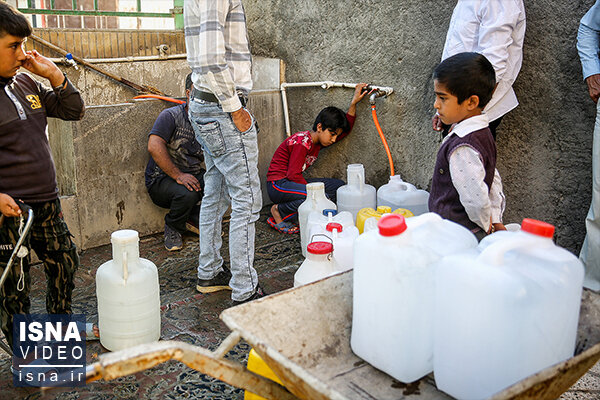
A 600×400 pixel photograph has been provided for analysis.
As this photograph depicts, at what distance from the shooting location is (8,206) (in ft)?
8.73

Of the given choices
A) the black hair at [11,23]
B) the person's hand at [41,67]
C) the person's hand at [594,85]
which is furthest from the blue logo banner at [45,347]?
the person's hand at [594,85]

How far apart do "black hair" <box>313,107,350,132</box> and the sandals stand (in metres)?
0.97

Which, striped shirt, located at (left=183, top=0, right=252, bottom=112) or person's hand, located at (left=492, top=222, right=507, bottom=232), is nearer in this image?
person's hand, located at (left=492, top=222, right=507, bottom=232)

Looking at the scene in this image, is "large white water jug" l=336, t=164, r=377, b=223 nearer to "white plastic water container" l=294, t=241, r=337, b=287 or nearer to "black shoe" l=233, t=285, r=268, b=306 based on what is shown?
"black shoe" l=233, t=285, r=268, b=306

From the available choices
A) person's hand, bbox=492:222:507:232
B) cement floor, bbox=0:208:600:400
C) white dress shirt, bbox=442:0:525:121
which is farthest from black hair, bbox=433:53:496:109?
cement floor, bbox=0:208:600:400

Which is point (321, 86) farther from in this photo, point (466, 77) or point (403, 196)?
point (466, 77)

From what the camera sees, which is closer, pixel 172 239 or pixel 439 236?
pixel 439 236

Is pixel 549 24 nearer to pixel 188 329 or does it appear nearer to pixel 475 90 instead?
pixel 475 90

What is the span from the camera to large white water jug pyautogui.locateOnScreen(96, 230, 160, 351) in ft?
10.4

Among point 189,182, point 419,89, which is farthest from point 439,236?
point 189,182

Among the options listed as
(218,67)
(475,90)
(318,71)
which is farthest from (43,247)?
(318,71)

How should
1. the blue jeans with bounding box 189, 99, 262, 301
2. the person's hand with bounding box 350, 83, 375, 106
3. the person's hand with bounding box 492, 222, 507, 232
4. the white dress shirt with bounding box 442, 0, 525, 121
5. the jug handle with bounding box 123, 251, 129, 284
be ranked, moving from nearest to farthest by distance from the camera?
the person's hand with bounding box 492, 222, 507, 232, the jug handle with bounding box 123, 251, 129, 284, the blue jeans with bounding box 189, 99, 262, 301, the white dress shirt with bounding box 442, 0, 525, 121, the person's hand with bounding box 350, 83, 375, 106

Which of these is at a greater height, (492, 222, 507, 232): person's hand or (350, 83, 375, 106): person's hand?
(350, 83, 375, 106): person's hand

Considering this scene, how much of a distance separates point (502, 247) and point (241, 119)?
2.13 metres
